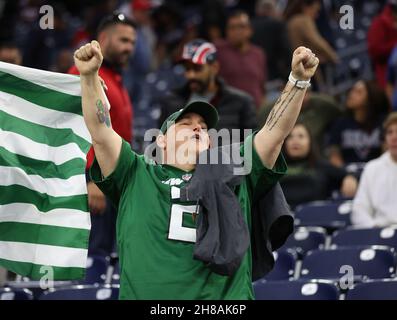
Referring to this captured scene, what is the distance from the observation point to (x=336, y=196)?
844cm

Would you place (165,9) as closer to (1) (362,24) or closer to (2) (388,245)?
(1) (362,24)

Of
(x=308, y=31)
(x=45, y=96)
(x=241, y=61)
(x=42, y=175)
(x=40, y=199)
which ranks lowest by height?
(x=40, y=199)

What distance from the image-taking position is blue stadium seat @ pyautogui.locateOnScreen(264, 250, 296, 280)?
21.4ft

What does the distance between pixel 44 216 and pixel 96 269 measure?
2117mm

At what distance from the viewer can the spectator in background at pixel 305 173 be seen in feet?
26.7

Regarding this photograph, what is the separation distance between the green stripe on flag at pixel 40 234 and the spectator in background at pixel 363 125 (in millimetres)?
4401

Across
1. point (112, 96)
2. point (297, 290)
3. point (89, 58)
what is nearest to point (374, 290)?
point (297, 290)

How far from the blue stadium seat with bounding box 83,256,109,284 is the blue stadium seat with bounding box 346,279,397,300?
76.7 inches

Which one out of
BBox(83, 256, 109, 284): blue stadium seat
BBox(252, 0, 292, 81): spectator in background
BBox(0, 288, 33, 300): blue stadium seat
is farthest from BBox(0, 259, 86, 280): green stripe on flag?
BBox(252, 0, 292, 81): spectator in background

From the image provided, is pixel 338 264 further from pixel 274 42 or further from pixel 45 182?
pixel 274 42

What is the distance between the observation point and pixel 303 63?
4516mm

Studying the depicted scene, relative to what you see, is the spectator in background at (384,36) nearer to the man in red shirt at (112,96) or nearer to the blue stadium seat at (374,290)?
the man in red shirt at (112,96)

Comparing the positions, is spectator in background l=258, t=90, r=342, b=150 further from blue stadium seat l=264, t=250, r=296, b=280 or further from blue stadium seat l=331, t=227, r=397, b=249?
blue stadium seat l=264, t=250, r=296, b=280
